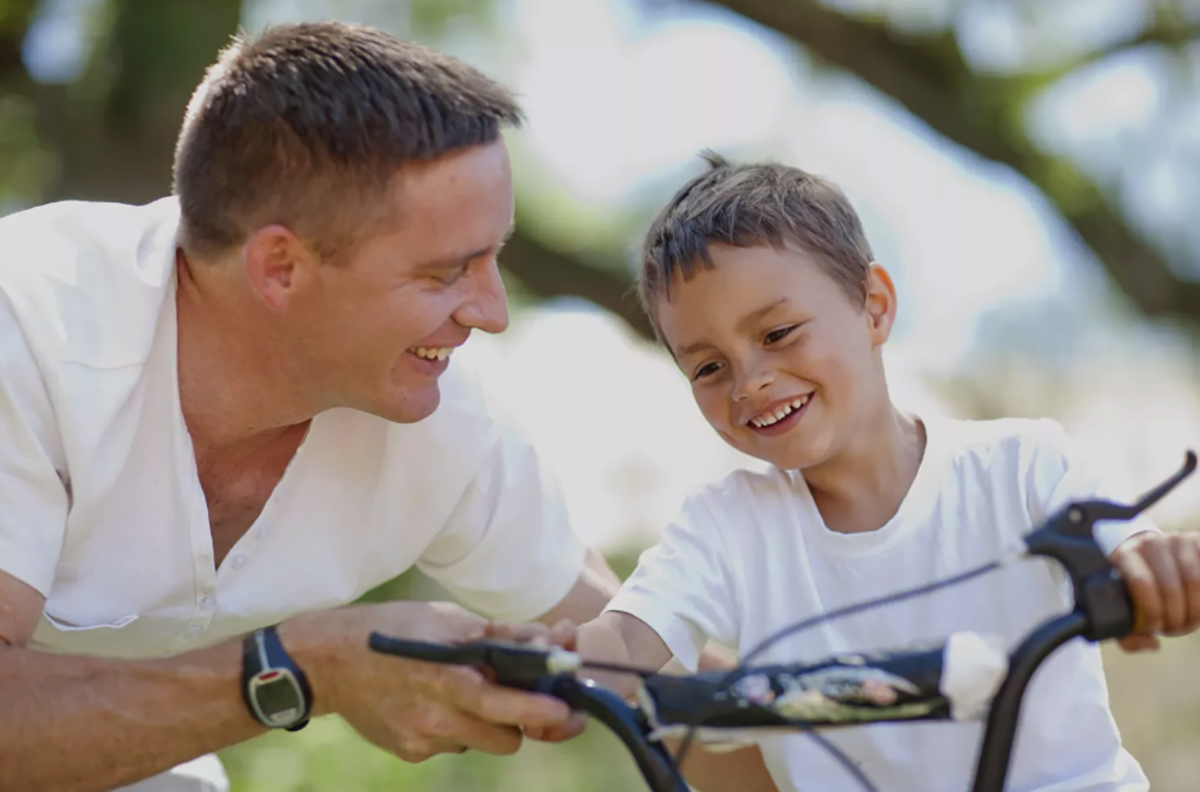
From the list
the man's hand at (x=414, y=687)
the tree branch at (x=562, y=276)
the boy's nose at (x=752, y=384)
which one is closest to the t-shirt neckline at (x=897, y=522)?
the boy's nose at (x=752, y=384)

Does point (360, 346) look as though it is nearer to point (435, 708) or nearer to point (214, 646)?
point (214, 646)

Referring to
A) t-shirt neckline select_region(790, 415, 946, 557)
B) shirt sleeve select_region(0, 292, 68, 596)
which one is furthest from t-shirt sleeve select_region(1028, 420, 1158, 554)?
shirt sleeve select_region(0, 292, 68, 596)

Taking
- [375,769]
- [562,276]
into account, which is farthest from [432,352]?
[562,276]

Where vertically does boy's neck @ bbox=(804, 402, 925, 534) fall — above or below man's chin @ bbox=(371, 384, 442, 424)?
above

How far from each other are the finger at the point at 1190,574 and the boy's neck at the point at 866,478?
66 cm

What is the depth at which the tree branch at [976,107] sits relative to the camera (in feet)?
21.2

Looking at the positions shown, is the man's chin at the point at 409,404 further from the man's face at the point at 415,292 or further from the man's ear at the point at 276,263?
the man's ear at the point at 276,263

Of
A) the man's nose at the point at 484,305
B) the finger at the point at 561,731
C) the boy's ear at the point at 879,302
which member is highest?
the boy's ear at the point at 879,302

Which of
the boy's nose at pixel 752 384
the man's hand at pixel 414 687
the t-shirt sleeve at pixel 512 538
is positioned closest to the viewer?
the man's hand at pixel 414 687

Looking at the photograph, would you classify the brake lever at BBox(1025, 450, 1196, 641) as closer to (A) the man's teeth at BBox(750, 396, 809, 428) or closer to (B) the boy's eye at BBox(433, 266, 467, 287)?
(A) the man's teeth at BBox(750, 396, 809, 428)

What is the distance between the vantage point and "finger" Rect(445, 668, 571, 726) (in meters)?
Result: 1.54

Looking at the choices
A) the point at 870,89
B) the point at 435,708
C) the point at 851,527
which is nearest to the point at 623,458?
the point at 870,89

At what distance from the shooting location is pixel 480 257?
215 cm

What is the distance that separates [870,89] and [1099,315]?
5.36ft
